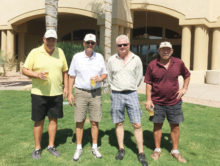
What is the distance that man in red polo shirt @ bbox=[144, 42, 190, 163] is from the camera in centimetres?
426

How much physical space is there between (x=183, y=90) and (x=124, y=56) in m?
1.15

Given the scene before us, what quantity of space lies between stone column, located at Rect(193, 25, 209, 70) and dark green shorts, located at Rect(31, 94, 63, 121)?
1358 cm

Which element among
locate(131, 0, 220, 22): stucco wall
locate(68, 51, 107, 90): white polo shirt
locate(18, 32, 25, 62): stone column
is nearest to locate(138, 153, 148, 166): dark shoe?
locate(68, 51, 107, 90): white polo shirt

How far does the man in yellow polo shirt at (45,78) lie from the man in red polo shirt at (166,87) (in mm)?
1544

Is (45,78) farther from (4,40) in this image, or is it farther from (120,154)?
(4,40)

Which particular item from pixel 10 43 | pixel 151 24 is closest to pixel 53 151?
pixel 10 43

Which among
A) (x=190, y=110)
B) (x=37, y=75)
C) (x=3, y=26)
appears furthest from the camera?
(x=3, y=26)

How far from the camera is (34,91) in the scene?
432cm

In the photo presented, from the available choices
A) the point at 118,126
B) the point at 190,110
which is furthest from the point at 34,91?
the point at 190,110

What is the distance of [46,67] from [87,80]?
0.71 m

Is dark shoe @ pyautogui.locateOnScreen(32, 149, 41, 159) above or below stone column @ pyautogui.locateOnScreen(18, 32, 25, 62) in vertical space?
below

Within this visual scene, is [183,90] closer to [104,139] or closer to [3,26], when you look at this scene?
[104,139]

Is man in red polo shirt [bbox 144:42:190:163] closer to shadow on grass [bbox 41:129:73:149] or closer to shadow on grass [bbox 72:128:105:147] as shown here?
shadow on grass [bbox 72:128:105:147]

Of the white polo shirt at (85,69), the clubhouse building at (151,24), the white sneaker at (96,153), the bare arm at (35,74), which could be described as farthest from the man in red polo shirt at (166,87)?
the clubhouse building at (151,24)
